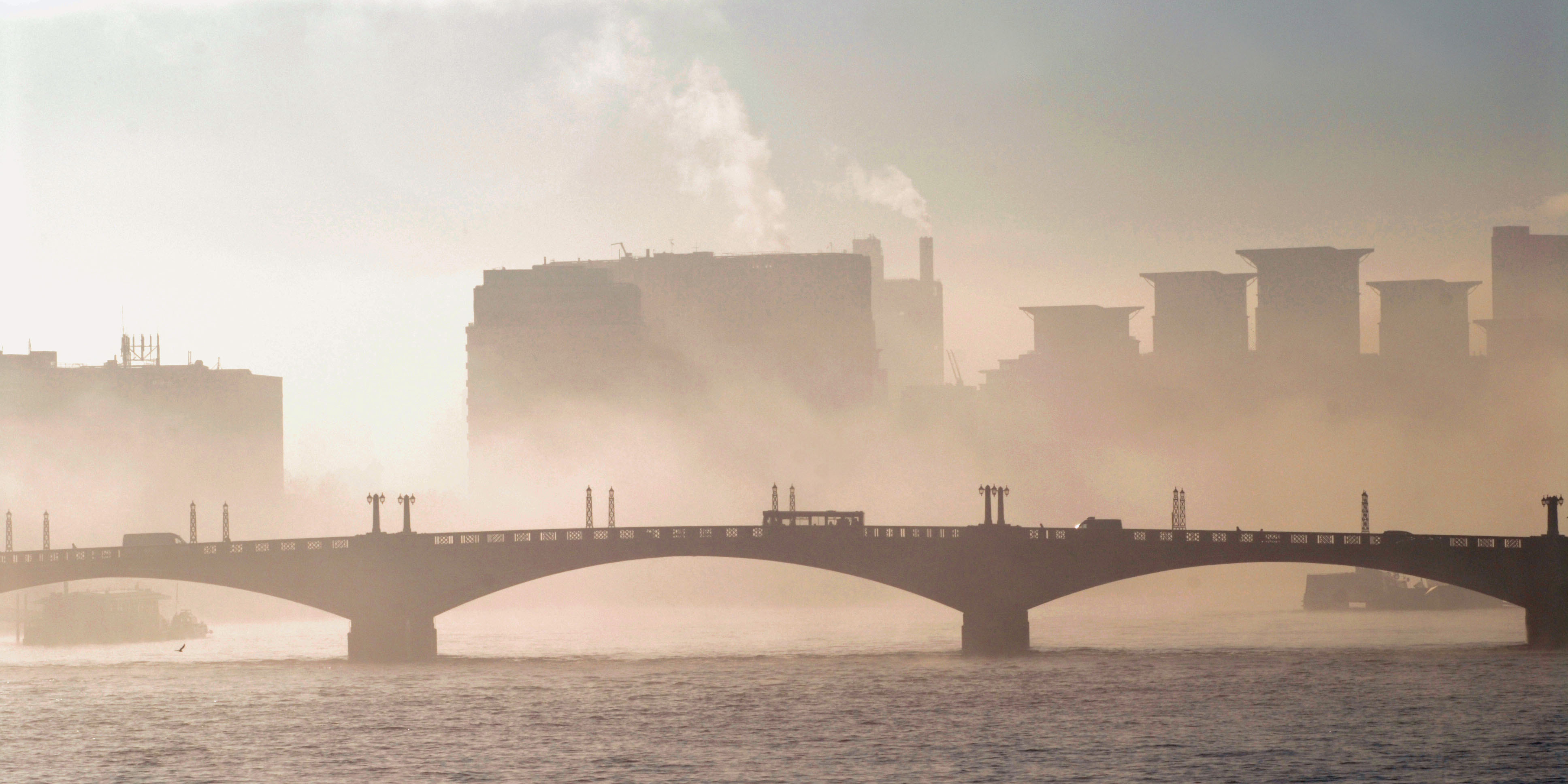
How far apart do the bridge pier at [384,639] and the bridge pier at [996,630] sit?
38562 millimetres

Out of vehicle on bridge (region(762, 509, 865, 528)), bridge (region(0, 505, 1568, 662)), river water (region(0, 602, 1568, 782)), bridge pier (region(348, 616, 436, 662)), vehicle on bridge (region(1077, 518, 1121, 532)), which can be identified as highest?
vehicle on bridge (region(762, 509, 865, 528))

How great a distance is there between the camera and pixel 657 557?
136 meters

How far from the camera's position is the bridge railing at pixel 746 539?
434 feet

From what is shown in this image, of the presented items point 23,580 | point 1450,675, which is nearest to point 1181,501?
point 1450,675

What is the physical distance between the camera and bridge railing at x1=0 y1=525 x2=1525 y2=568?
434ft

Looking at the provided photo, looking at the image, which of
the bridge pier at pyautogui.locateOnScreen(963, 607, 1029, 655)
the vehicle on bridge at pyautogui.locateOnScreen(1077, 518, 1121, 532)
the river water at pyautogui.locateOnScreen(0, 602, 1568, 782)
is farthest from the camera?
the vehicle on bridge at pyautogui.locateOnScreen(1077, 518, 1121, 532)

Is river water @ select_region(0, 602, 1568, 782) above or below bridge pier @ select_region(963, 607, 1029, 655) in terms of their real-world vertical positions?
below

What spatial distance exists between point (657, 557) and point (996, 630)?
23.8m

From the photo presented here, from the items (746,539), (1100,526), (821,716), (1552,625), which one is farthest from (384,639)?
(1552,625)

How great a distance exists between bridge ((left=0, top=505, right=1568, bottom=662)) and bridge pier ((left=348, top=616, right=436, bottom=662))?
8cm

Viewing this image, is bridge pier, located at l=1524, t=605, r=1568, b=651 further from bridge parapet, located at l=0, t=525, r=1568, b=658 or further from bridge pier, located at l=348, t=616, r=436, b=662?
bridge pier, located at l=348, t=616, r=436, b=662

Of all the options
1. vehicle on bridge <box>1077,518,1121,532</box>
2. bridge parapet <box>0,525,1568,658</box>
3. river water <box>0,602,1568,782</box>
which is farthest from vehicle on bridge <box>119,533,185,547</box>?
vehicle on bridge <box>1077,518,1121,532</box>

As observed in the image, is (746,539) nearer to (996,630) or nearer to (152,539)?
(996,630)

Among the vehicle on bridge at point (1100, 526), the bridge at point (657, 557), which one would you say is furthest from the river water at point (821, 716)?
the vehicle on bridge at point (1100, 526)
